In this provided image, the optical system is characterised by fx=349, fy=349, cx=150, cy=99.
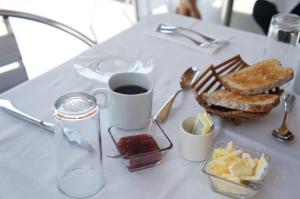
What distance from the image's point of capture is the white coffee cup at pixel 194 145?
0.52 m

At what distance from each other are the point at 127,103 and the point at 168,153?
10cm

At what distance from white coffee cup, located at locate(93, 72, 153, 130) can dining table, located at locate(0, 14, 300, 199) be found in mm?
41

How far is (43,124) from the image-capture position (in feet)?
2.00

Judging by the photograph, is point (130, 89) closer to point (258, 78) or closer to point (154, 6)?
point (258, 78)

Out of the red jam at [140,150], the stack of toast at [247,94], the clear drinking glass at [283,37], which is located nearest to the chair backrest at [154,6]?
the clear drinking glass at [283,37]

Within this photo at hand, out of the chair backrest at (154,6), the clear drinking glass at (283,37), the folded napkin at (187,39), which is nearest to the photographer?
the clear drinking glass at (283,37)

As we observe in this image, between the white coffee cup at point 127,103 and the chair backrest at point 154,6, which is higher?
the white coffee cup at point 127,103

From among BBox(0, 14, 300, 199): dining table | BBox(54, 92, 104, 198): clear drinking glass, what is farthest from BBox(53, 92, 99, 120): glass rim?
BBox(0, 14, 300, 199): dining table

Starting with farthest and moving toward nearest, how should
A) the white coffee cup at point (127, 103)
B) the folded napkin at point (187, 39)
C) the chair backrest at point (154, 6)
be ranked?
the chair backrest at point (154, 6)
the folded napkin at point (187, 39)
the white coffee cup at point (127, 103)

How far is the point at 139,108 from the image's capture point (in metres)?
0.58

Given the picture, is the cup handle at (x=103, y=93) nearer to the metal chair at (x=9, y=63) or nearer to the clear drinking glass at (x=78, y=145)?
the clear drinking glass at (x=78, y=145)

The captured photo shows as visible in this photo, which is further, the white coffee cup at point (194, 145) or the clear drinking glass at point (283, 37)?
the clear drinking glass at point (283, 37)

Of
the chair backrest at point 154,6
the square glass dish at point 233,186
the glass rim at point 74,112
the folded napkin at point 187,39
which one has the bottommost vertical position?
the chair backrest at point 154,6

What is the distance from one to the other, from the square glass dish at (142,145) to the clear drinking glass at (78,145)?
0.04 m
